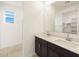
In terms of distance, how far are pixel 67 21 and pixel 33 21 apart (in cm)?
142

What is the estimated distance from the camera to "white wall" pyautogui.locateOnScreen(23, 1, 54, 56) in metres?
3.48

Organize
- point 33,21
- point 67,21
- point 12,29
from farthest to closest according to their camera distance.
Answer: point 33,21 < point 12,29 < point 67,21

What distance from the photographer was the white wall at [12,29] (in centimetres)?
308

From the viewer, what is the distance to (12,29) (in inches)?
127

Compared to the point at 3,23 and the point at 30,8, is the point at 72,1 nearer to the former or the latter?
the point at 30,8

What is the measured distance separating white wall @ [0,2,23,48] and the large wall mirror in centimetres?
131

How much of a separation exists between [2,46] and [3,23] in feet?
2.54

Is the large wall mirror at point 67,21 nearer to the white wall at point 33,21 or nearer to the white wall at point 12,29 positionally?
the white wall at point 33,21

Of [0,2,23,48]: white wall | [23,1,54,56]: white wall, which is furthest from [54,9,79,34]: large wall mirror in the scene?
[0,2,23,48]: white wall

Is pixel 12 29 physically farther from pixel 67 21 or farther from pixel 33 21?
pixel 67 21

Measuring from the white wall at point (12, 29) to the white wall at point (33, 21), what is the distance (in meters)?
0.20

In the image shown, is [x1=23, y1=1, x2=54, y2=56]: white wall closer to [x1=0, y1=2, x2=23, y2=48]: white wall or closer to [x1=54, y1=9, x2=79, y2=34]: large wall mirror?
[x1=0, y1=2, x2=23, y2=48]: white wall

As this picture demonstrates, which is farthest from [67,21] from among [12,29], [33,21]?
[12,29]

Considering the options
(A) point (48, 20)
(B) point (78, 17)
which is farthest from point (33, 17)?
(B) point (78, 17)
